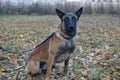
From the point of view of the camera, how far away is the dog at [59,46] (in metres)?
5.01

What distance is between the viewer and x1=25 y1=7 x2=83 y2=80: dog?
5.01 meters

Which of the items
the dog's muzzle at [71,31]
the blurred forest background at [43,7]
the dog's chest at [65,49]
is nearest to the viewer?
the dog's muzzle at [71,31]

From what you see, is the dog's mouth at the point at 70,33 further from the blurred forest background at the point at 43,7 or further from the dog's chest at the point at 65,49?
the blurred forest background at the point at 43,7

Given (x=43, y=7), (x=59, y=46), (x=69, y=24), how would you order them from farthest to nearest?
(x=43, y=7), (x=59, y=46), (x=69, y=24)

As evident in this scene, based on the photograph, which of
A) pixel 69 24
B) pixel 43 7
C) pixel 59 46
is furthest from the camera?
pixel 43 7

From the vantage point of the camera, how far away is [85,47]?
923 cm

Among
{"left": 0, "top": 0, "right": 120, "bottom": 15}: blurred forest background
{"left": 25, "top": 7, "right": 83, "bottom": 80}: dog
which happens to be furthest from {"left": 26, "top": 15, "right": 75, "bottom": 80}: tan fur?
{"left": 0, "top": 0, "right": 120, "bottom": 15}: blurred forest background

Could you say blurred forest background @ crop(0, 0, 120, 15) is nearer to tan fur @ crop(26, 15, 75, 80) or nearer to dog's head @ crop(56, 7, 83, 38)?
tan fur @ crop(26, 15, 75, 80)

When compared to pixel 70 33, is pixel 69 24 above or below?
above

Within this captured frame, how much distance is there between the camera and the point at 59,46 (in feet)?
16.6

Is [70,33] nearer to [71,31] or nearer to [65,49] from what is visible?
[71,31]

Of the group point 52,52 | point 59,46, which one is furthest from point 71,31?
point 52,52

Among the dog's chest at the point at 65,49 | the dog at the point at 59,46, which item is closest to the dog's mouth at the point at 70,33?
the dog at the point at 59,46

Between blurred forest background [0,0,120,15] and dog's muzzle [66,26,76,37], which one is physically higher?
dog's muzzle [66,26,76,37]
